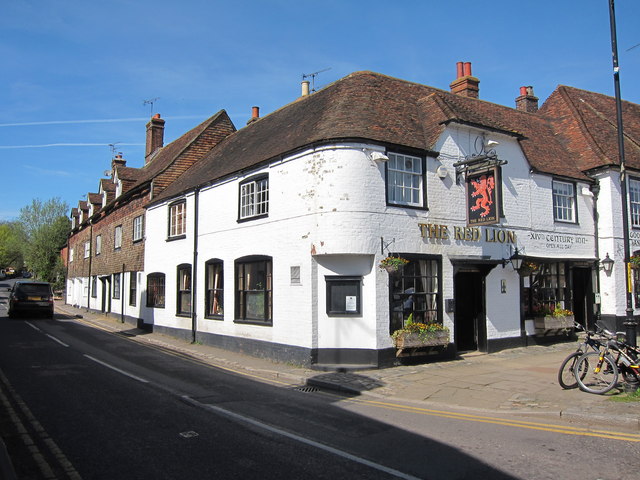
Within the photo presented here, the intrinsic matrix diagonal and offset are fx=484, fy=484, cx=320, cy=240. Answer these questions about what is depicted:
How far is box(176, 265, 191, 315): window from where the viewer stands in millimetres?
18630

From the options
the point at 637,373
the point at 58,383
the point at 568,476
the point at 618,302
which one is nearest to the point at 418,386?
the point at 637,373

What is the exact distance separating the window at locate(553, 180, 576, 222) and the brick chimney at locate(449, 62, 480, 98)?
492 cm

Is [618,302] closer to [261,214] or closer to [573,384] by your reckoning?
[573,384]

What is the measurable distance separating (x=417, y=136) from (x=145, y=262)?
1429 centimetres

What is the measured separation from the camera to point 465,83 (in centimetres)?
1898

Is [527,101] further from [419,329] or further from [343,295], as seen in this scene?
[343,295]

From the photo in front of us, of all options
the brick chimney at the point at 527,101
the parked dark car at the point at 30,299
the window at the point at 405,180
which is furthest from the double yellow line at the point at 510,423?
the parked dark car at the point at 30,299

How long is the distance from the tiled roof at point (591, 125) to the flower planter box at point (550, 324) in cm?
614

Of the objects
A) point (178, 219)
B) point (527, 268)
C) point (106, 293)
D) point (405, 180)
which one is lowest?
point (106, 293)

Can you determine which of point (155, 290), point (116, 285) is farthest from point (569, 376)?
point (116, 285)

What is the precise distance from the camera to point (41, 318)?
2764cm

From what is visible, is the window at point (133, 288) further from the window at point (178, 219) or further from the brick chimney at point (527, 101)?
the brick chimney at point (527, 101)

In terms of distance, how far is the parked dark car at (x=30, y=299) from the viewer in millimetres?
26297

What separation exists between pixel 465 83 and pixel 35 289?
24721 mm
